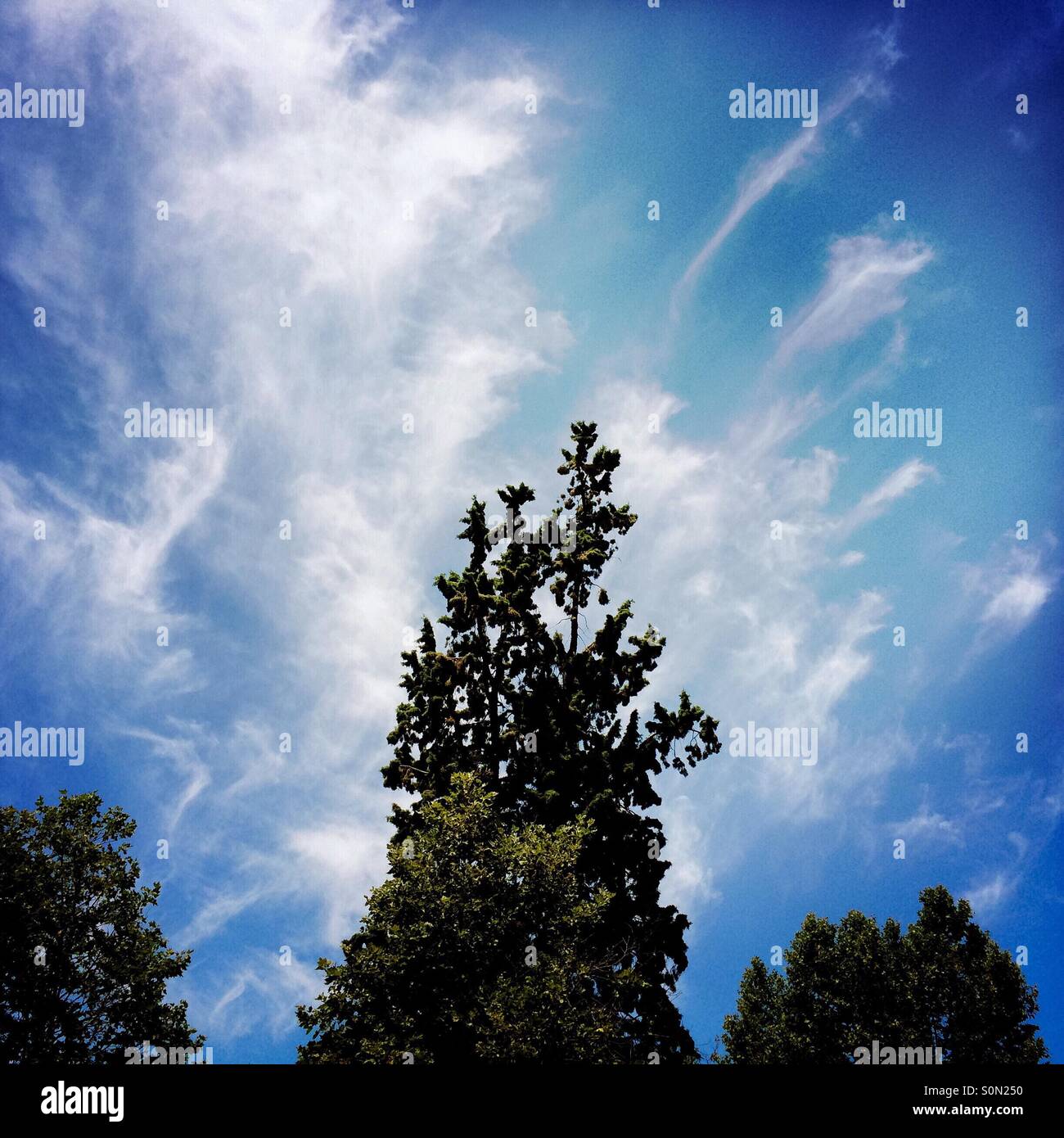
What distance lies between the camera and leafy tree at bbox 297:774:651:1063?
15.8 meters

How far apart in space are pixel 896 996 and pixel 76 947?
34839 mm

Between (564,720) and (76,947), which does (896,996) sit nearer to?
(564,720)

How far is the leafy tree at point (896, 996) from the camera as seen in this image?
34.0 meters

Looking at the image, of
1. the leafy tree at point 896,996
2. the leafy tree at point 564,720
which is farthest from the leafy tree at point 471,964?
the leafy tree at point 896,996

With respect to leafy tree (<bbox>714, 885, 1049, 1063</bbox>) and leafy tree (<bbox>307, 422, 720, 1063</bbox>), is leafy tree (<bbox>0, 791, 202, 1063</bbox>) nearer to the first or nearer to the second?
leafy tree (<bbox>307, 422, 720, 1063</bbox>)

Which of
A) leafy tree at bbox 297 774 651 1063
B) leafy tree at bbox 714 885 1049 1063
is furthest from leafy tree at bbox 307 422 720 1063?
leafy tree at bbox 714 885 1049 1063

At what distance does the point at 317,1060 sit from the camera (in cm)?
1786

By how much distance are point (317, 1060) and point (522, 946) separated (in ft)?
18.9

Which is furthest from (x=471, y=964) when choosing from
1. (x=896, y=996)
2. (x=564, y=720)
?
(x=896, y=996)

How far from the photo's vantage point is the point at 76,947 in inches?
797

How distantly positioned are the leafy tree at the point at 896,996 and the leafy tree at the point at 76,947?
89.8ft

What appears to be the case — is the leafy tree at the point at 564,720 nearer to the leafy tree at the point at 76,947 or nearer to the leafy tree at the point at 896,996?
the leafy tree at the point at 76,947
